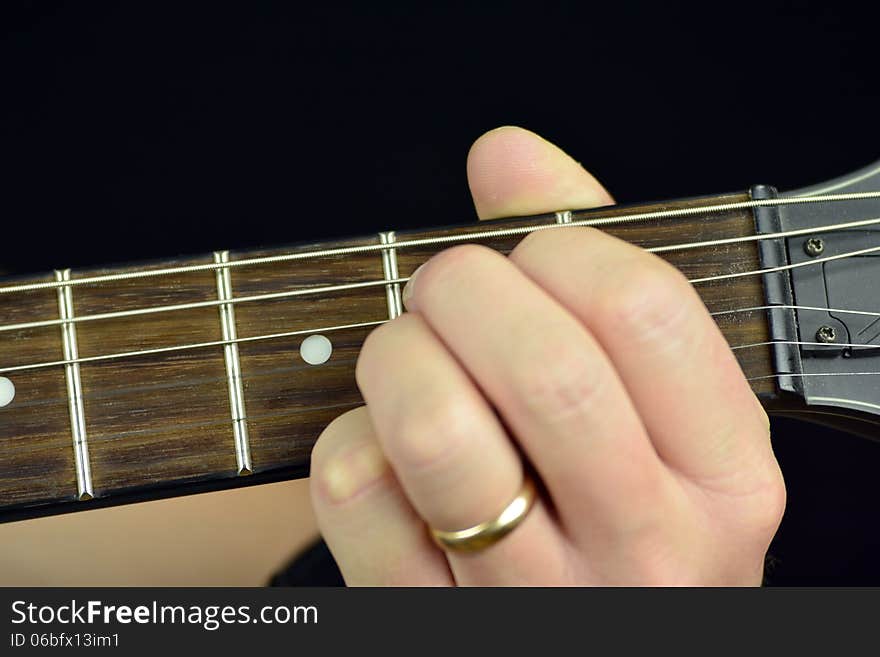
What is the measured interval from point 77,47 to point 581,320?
0.59 m

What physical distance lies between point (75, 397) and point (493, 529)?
24cm

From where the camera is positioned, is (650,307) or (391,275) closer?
(650,307)

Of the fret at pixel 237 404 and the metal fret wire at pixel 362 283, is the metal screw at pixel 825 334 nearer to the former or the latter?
the metal fret wire at pixel 362 283

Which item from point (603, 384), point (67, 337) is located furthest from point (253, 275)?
point (603, 384)

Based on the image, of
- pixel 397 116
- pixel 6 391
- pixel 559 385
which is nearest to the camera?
pixel 559 385

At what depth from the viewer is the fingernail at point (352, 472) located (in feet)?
1.09

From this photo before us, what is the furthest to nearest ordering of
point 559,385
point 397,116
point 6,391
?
point 397,116
point 6,391
point 559,385

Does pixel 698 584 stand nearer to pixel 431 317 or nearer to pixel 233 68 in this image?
pixel 431 317

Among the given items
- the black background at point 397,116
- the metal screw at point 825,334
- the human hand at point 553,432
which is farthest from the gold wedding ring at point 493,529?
the black background at point 397,116

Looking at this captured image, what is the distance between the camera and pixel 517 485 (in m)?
0.31

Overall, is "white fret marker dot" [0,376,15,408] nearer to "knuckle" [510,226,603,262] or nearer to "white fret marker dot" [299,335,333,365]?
"white fret marker dot" [299,335,333,365]

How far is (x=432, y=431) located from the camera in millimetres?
289

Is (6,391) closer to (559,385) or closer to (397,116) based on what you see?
(559,385)

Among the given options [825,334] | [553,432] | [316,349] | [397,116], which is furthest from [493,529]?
[397,116]
